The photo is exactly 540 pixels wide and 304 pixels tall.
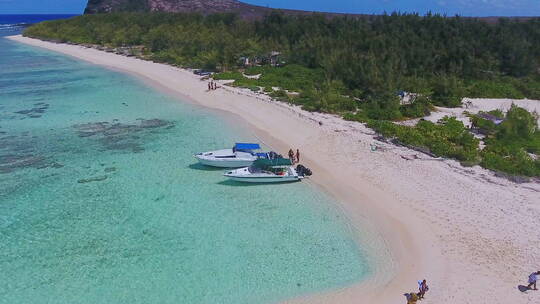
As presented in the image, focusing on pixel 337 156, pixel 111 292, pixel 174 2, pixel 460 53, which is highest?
pixel 174 2

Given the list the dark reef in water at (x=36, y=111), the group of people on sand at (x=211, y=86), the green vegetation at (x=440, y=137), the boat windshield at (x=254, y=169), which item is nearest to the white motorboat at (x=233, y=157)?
the boat windshield at (x=254, y=169)

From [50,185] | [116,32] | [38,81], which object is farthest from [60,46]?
[50,185]

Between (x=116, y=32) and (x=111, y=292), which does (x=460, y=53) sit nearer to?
(x=111, y=292)

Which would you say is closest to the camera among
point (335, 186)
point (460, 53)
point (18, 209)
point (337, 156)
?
point (18, 209)

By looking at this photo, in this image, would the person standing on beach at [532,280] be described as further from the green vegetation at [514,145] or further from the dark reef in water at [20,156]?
the dark reef in water at [20,156]

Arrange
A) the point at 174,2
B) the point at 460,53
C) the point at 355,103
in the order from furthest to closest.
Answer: the point at 174,2
the point at 460,53
the point at 355,103

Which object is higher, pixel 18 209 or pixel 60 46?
pixel 60 46
